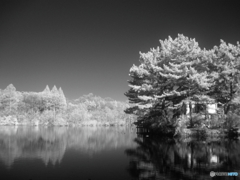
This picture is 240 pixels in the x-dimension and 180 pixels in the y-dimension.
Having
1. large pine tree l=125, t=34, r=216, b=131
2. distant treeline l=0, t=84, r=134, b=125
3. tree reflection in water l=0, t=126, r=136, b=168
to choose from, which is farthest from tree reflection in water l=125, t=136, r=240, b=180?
distant treeline l=0, t=84, r=134, b=125

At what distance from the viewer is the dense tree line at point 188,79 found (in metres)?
25.6

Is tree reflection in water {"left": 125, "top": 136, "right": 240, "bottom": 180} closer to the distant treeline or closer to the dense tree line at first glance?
the dense tree line

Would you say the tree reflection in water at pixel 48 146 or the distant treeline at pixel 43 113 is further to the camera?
the distant treeline at pixel 43 113

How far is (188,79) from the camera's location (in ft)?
80.7

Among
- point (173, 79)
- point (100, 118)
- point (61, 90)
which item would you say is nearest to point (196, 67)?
point (173, 79)

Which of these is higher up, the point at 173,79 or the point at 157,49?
the point at 157,49

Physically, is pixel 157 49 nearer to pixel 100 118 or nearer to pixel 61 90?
pixel 100 118

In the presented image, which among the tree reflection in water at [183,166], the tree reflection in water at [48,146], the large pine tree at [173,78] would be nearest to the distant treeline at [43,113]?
the tree reflection in water at [48,146]

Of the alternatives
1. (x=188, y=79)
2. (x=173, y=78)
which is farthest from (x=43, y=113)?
(x=188, y=79)

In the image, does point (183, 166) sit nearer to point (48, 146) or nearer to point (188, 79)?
point (188, 79)

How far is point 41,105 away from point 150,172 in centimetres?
8862

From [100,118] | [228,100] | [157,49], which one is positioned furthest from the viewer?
[100,118]

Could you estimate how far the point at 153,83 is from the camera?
97.1ft

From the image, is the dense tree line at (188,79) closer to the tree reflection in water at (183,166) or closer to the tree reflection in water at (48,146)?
the tree reflection in water at (48,146)
